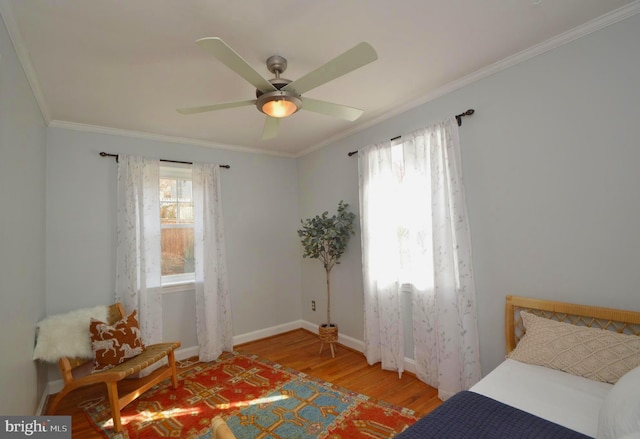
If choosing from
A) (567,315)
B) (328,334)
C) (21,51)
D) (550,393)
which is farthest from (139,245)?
(567,315)

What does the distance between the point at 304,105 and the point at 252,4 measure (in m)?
0.59

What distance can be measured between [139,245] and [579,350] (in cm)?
383

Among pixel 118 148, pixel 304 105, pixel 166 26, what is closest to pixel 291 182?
pixel 118 148

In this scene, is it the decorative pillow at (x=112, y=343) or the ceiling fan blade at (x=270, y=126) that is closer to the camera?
the ceiling fan blade at (x=270, y=126)

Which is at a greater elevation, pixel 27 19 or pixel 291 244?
pixel 27 19

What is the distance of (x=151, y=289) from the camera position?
3.26 meters

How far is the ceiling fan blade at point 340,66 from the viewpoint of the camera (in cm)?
142

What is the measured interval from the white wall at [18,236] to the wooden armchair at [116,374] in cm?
20

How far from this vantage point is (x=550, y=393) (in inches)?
60.1

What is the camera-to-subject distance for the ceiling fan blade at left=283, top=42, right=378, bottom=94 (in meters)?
1.42

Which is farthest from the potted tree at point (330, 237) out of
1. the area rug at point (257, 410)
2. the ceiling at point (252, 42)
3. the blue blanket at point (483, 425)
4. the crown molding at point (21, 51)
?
the crown molding at point (21, 51)

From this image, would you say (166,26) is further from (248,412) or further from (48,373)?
(48,373)

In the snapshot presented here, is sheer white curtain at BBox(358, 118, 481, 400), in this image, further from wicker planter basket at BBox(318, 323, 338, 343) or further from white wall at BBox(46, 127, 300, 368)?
white wall at BBox(46, 127, 300, 368)

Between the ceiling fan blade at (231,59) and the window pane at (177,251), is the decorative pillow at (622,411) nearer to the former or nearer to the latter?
the ceiling fan blade at (231,59)
